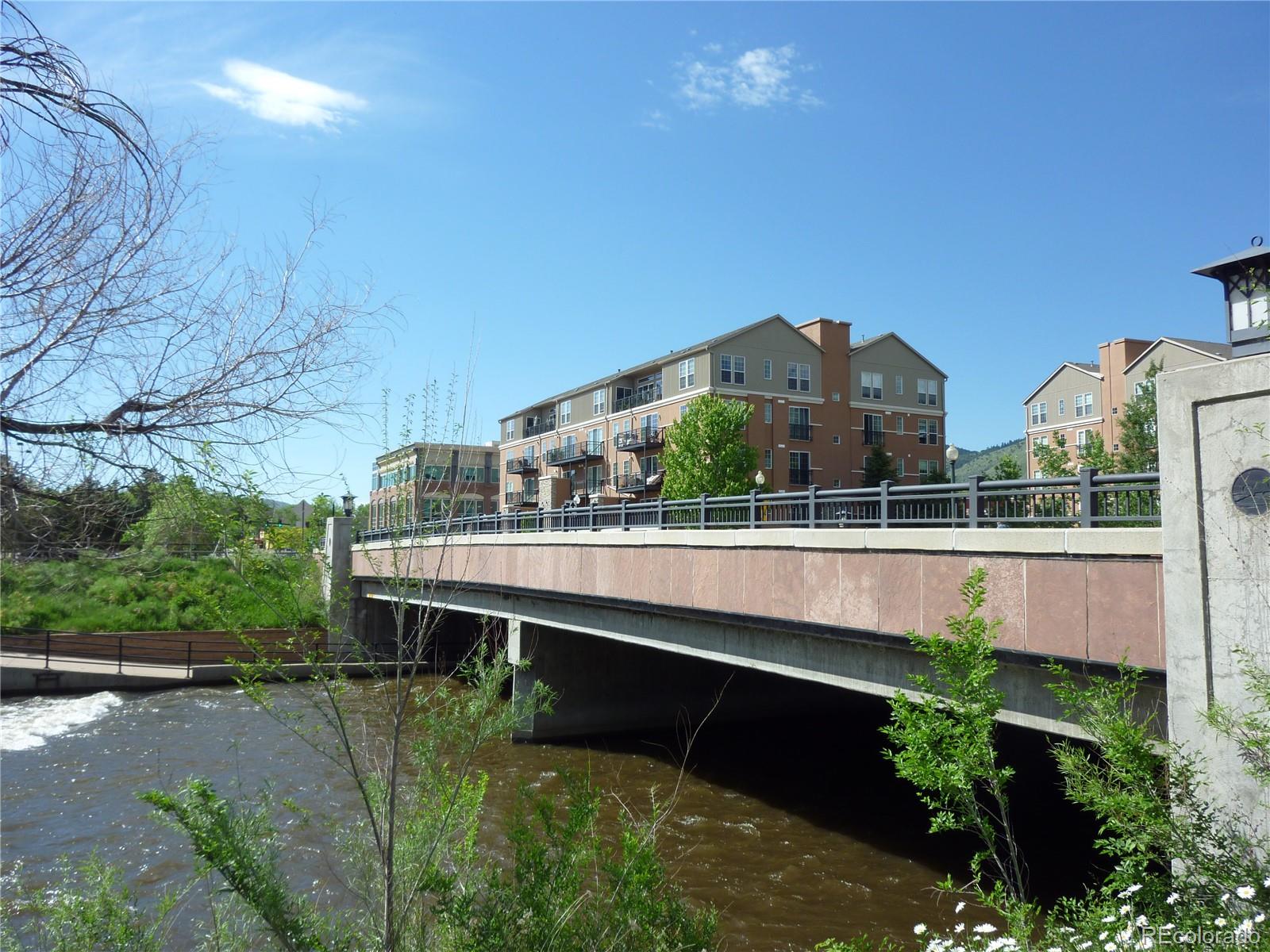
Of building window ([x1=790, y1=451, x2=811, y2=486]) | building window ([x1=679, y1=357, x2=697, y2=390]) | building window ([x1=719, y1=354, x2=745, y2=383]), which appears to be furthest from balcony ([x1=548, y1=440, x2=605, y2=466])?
building window ([x1=790, y1=451, x2=811, y2=486])

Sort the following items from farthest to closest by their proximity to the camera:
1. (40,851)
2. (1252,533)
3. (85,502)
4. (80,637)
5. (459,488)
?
(80,637) → (40,851) → (1252,533) → (459,488) → (85,502)

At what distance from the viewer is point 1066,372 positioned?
202ft

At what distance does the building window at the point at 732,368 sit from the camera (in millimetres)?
50406

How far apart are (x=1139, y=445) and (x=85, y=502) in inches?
1854

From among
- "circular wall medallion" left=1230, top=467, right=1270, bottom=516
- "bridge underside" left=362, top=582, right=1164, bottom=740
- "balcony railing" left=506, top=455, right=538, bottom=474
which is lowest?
"bridge underside" left=362, top=582, right=1164, bottom=740

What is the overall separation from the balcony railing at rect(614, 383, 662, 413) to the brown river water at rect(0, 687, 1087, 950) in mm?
32645

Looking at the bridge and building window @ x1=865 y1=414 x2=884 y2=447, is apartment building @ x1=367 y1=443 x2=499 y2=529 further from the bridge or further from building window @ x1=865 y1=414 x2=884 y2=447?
building window @ x1=865 y1=414 x2=884 y2=447

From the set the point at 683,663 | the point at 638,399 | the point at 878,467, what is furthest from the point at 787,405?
the point at 683,663

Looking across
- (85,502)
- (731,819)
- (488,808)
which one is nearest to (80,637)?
(488,808)

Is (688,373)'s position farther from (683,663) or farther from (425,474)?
(425,474)

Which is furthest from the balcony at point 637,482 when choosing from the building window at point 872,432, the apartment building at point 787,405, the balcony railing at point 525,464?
the building window at point 872,432

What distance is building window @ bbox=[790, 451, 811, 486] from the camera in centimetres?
5219

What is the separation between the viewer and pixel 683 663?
24.0 meters

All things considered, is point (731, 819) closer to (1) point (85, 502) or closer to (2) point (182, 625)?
(1) point (85, 502)
